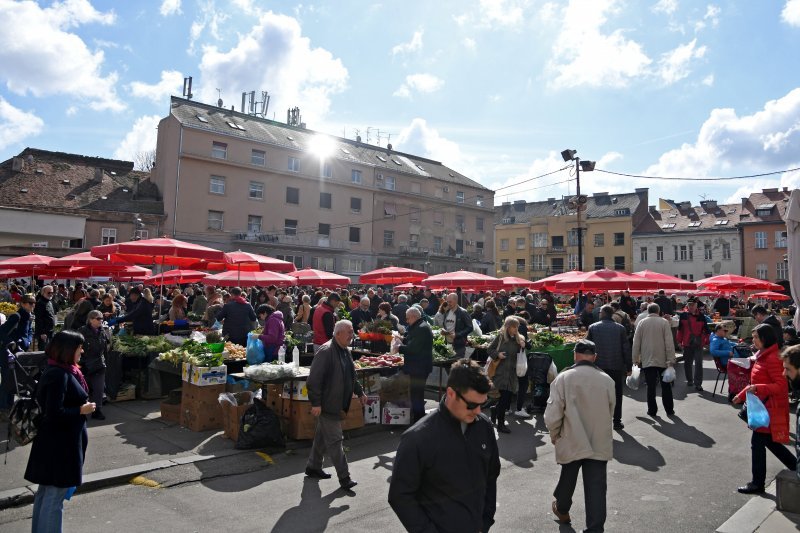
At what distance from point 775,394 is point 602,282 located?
8652 mm

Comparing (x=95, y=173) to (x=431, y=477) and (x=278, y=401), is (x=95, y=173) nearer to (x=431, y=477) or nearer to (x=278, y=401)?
(x=278, y=401)

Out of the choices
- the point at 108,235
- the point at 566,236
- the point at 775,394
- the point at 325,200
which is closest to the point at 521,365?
the point at 775,394

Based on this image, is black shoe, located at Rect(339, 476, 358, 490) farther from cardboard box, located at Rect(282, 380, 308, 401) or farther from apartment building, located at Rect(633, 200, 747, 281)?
apartment building, located at Rect(633, 200, 747, 281)

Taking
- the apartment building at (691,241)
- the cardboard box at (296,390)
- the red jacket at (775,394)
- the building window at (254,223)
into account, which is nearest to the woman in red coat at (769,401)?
the red jacket at (775,394)

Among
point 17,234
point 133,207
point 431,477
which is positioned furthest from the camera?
point 133,207

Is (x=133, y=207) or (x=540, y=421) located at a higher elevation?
(x=133, y=207)

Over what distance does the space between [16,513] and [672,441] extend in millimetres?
8155

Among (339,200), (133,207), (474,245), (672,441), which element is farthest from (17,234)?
(474,245)

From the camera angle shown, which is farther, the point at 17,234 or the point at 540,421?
the point at 17,234

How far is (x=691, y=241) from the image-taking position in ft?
180

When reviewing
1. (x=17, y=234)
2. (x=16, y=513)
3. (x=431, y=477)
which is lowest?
(x=16, y=513)

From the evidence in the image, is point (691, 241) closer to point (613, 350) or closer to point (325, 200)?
point (325, 200)

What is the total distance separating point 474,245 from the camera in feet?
190

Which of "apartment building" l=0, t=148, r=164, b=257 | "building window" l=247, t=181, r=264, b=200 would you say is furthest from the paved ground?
"building window" l=247, t=181, r=264, b=200
